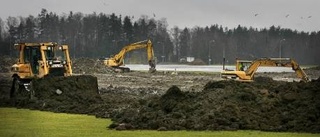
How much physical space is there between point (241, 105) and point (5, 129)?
25.7 feet

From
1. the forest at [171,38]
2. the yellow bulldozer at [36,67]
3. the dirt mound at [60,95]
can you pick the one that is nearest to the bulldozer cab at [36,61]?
the yellow bulldozer at [36,67]

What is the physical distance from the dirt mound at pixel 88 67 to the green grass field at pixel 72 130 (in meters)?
37.0

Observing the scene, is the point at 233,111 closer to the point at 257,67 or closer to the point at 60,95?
the point at 60,95

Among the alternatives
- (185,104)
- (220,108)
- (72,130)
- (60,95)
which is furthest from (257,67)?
(72,130)

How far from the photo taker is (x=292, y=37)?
403ft

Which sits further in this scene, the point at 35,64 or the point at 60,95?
the point at 35,64

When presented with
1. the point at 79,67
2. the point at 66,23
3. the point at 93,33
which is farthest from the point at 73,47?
the point at 79,67

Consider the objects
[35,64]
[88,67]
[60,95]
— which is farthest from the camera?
[88,67]

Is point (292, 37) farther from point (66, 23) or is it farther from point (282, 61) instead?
point (282, 61)

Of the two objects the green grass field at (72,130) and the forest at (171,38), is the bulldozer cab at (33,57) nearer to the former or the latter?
the green grass field at (72,130)

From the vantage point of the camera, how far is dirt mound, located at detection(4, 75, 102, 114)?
23625mm

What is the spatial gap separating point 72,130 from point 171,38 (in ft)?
426

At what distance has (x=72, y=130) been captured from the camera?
16719 millimetres

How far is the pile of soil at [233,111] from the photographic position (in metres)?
17.3
